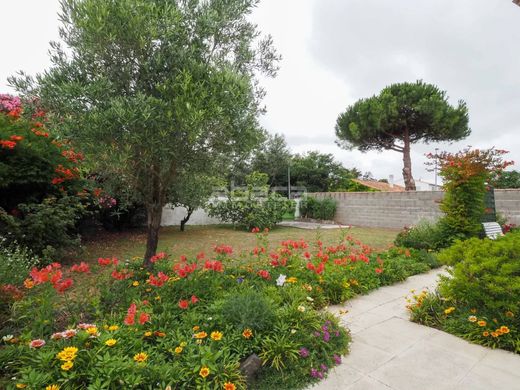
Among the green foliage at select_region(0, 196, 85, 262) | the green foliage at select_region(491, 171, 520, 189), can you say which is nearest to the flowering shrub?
the green foliage at select_region(0, 196, 85, 262)

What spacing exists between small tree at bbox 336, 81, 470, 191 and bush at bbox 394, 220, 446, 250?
377 inches

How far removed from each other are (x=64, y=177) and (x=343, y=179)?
18.0 metres

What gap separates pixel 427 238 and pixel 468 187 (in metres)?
1.49

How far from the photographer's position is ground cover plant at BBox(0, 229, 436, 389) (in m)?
1.63

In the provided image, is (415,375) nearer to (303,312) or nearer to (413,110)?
(303,312)

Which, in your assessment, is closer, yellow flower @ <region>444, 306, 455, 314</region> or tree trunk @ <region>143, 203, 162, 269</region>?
yellow flower @ <region>444, 306, 455, 314</region>

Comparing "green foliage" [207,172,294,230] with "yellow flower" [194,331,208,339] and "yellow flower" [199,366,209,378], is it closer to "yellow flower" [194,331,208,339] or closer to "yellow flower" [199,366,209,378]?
"yellow flower" [194,331,208,339]

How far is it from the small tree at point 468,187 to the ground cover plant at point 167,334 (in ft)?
16.3

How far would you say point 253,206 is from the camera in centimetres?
1055

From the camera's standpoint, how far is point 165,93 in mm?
2828

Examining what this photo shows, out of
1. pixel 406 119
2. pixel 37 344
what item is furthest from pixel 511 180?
pixel 37 344

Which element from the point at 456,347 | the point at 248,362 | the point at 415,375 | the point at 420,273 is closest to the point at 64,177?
the point at 248,362

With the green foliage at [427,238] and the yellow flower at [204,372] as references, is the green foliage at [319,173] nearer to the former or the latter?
the green foliage at [427,238]

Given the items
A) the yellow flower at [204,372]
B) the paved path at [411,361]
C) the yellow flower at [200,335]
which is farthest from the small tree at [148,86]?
the paved path at [411,361]
